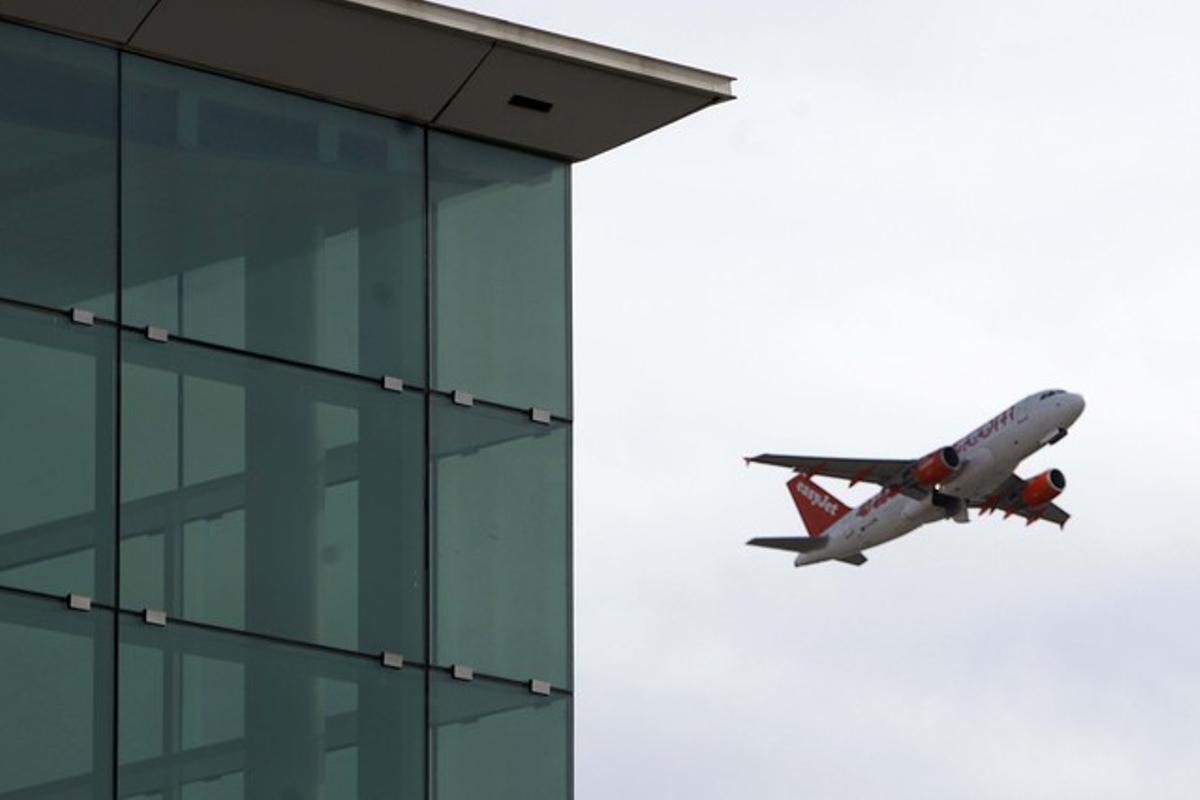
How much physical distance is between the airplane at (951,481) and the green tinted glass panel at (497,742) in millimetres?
60723

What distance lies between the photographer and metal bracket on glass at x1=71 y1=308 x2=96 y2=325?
47.4 ft

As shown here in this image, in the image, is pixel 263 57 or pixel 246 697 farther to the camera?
pixel 263 57

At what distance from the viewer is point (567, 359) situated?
16.8 metres

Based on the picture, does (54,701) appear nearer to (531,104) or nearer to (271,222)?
(271,222)

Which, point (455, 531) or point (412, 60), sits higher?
point (412, 60)

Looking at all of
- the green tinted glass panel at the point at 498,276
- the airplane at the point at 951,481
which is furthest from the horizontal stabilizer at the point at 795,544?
the green tinted glass panel at the point at 498,276

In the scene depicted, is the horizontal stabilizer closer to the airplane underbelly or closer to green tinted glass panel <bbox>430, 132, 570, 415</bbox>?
the airplane underbelly

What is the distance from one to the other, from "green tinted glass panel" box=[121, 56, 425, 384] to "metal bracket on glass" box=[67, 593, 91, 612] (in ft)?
5.69

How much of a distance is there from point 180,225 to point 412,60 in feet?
6.44

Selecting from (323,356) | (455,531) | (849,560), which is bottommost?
(455,531)

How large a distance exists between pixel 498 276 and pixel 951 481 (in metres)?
65.1

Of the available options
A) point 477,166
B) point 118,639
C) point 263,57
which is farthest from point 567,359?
point 118,639

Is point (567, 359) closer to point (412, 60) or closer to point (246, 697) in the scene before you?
point (412, 60)

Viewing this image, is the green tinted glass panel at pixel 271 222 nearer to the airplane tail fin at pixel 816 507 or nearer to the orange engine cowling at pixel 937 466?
the orange engine cowling at pixel 937 466
